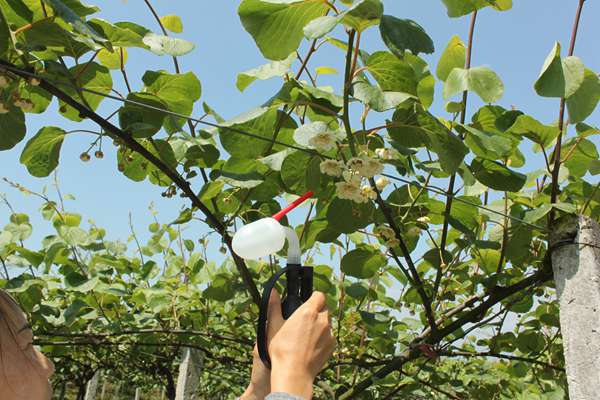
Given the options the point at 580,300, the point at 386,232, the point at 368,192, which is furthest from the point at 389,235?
the point at 580,300

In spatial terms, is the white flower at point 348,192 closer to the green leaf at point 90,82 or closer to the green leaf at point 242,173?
the green leaf at point 242,173

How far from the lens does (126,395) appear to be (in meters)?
13.7

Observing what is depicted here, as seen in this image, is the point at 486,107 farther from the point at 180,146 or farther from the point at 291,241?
the point at 180,146

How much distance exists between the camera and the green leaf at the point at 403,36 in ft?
3.00

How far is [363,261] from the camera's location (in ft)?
5.72

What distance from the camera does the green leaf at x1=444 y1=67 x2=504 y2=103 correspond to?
112cm

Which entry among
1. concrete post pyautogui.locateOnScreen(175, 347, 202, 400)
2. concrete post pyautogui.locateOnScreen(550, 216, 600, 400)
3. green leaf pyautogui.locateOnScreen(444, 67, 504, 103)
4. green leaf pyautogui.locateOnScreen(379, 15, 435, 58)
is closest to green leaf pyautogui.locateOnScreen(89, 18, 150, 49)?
green leaf pyautogui.locateOnScreen(379, 15, 435, 58)

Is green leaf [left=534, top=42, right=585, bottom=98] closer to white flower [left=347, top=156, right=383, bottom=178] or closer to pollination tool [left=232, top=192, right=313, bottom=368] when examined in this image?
white flower [left=347, top=156, right=383, bottom=178]

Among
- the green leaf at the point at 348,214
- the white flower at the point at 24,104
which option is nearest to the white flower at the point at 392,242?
the green leaf at the point at 348,214

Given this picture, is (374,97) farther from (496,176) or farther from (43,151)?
(43,151)

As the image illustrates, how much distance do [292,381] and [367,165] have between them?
51 cm

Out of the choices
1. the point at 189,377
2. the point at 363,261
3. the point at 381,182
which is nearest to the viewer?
the point at 381,182

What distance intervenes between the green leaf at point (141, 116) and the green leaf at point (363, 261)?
72 cm

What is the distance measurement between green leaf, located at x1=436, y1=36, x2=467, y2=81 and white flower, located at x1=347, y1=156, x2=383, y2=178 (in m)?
0.33
